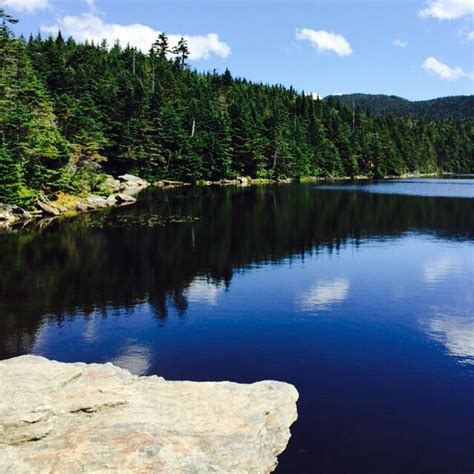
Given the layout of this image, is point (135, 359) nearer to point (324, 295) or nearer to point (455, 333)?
point (324, 295)

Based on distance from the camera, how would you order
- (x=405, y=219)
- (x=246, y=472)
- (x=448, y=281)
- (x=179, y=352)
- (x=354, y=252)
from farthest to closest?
(x=405, y=219), (x=354, y=252), (x=448, y=281), (x=179, y=352), (x=246, y=472)

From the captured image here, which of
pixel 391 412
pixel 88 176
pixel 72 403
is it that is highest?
pixel 88 176

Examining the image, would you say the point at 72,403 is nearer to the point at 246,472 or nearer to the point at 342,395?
the point at 246,472

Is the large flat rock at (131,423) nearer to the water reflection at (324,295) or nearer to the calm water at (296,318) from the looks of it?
the calm water at (296,318)

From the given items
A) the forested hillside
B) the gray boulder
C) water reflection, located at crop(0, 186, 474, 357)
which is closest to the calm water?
water reflection, located at crop(0, 186, 474, 357)

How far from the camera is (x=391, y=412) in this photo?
60.6 ft

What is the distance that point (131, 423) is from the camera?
13125mm

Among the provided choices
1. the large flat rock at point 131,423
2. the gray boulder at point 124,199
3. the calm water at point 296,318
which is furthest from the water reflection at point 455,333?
the gray boulder at point 124,199

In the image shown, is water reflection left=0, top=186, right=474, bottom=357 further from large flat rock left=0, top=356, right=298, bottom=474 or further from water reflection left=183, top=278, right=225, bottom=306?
large flat rock left=0, top=356, right=298, bottom=474

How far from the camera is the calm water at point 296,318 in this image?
17.6 meters

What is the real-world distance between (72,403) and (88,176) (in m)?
73.7

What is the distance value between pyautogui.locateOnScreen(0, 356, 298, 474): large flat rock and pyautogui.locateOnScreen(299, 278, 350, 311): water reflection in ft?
48.3

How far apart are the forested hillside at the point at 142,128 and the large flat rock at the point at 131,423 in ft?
164

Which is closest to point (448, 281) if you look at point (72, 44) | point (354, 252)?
point (354, 252)
